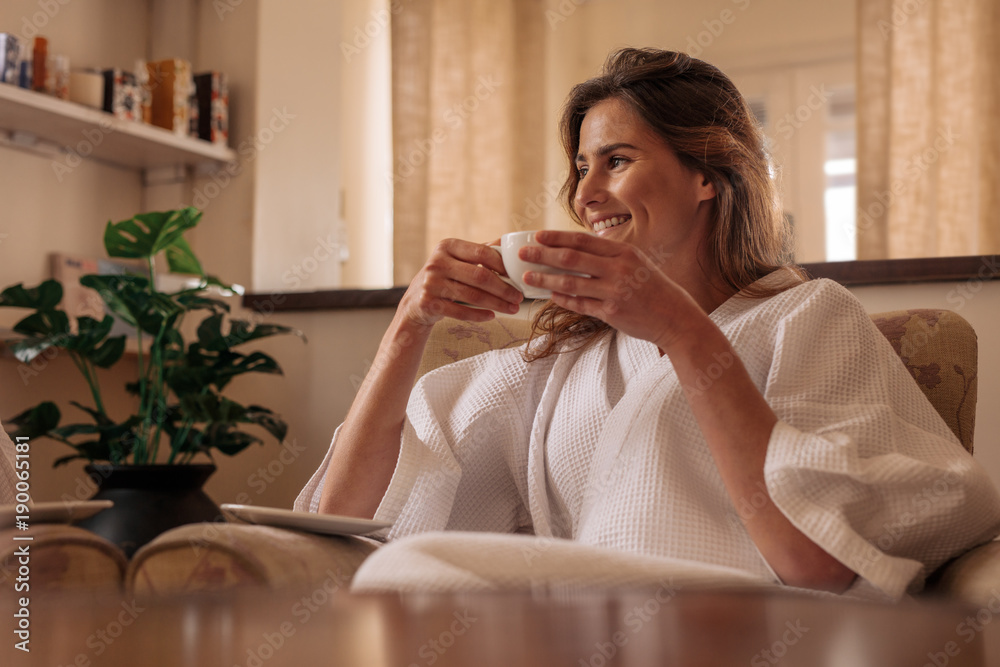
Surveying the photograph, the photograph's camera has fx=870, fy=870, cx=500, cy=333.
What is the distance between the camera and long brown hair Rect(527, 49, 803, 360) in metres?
1.32

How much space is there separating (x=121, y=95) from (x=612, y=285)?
2.08 m

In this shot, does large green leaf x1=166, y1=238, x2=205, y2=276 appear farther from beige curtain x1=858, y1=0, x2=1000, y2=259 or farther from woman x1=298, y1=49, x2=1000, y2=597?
beige curtain x1=858, y1=0, x2=1000, y2=259

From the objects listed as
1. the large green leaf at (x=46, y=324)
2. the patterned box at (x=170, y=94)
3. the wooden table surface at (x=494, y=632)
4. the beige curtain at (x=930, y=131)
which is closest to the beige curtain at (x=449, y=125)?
the patterned box at (x=170, y=94)

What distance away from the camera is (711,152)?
132 centimetres

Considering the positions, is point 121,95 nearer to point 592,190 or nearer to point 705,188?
point 592,190

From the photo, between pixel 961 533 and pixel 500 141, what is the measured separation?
2815mm

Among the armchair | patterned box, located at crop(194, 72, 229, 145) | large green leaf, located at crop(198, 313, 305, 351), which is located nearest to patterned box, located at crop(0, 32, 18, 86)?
patterned box, located at crop(194, 72, 229, 145)

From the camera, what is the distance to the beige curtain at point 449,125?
10.9 feet

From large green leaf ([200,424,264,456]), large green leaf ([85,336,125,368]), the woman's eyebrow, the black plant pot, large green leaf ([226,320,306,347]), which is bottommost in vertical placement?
the black plant pot

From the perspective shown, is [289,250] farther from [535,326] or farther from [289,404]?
[535,326]

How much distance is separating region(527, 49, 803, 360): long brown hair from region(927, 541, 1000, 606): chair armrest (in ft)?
1.54

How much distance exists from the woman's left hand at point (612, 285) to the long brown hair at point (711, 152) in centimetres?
33

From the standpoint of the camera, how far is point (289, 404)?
2.40 meters

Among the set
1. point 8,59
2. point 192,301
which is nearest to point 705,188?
point 192,301
